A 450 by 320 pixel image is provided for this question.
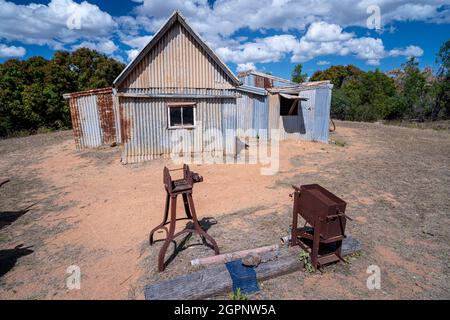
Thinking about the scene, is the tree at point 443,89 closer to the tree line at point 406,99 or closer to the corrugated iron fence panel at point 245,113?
the tree line at point 406,99

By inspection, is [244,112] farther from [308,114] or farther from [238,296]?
[238,296]

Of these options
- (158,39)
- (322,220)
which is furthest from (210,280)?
(158,39)

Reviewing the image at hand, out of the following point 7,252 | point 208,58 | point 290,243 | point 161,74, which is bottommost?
point 7,252

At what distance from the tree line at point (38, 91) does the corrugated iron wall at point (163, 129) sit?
1467cm

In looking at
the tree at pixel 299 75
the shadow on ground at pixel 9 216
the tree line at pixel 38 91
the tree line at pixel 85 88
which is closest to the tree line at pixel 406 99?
the tree line at pixel 85 88

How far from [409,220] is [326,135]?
9.43m

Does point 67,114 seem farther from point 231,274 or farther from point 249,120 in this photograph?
point 231,274

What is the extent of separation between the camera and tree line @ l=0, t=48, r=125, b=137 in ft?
64.8

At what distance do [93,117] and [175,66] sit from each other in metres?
6.56

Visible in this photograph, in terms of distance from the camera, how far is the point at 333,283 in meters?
3.89

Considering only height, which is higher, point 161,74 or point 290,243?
point 161,74

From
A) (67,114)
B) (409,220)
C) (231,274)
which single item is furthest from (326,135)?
(67,114)

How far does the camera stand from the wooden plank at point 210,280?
3.47 meters

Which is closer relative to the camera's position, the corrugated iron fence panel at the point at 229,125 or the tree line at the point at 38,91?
the corrugated iron fence panel at the point at 229,125
